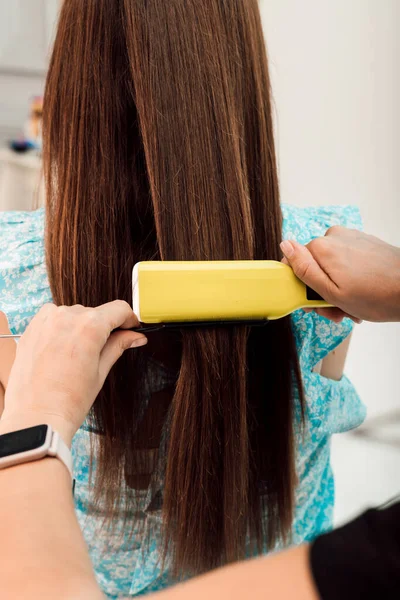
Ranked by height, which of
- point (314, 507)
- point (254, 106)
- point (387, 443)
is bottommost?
point (387, 443)

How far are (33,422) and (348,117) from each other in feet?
4.14

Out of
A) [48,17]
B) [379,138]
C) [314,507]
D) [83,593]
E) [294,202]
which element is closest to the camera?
[83,593]

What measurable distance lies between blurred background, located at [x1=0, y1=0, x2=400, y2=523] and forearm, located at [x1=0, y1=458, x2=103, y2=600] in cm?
121

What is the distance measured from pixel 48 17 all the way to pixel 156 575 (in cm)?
→ 304

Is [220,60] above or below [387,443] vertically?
above

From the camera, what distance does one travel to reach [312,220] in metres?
0.72

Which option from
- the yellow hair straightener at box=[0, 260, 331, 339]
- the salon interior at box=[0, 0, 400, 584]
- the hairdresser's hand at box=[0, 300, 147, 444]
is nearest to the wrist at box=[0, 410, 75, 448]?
the hairdresser's hand at box=[0, 300, 147, 444]

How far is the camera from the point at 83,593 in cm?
32

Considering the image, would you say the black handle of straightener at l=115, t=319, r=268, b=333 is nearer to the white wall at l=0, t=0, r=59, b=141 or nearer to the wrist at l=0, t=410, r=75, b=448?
the wrist at l=0, t=410, r=75, b=448

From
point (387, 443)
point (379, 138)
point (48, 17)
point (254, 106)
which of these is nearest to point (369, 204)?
point (379, 138)

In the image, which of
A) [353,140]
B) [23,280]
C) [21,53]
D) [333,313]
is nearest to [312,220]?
[333,313]

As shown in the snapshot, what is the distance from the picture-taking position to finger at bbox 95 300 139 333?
1.58 feet

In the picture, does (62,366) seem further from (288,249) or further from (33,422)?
(288,249)

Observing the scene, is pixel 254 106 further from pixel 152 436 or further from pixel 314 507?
pixel 314 507
